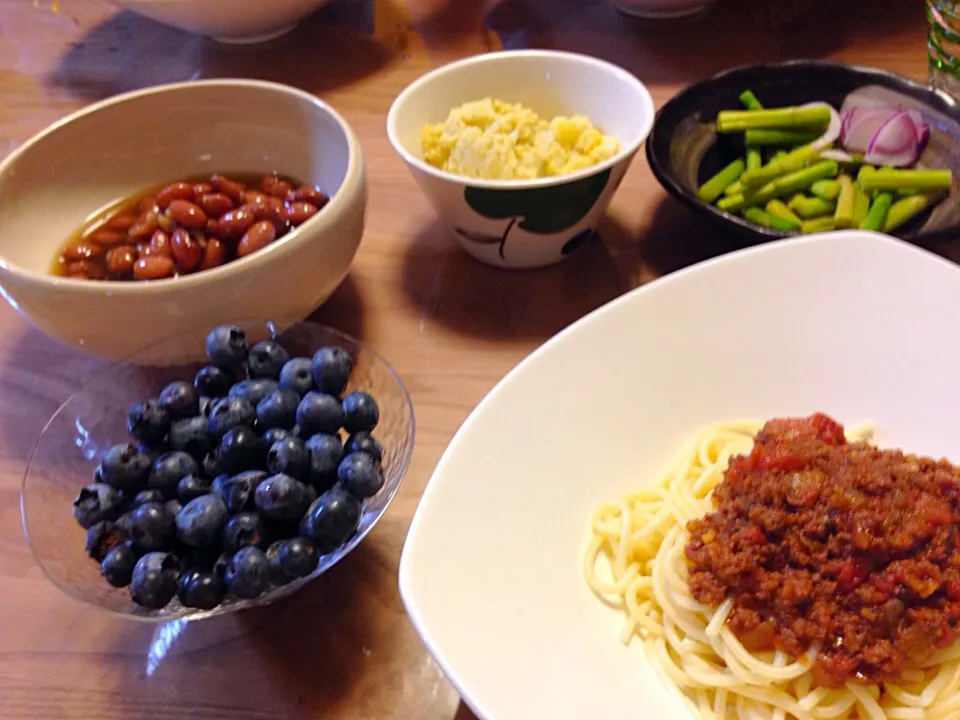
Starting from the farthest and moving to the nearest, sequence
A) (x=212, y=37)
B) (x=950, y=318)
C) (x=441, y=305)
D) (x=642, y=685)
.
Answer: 1. (x=212, y=37)
2. (x=441, y=305)
3. (x=950, y=318)
4. (x=642, y=685)

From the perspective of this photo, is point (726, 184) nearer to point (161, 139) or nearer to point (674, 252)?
point (674, 252)

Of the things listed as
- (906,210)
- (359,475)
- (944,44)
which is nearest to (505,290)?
(359,475)

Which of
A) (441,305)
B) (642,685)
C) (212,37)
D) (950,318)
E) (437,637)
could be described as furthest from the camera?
(212,37)

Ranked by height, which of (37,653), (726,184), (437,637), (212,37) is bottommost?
(37,653)

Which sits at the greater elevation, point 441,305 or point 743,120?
point 743,120

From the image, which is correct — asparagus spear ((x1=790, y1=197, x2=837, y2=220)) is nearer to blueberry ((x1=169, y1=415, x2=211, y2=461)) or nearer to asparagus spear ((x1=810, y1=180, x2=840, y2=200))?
asparagus spear ((x1=810, y1=180, x2=840, y2=200))

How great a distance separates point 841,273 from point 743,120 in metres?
0.45

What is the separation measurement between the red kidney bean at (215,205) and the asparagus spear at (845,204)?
941 mm

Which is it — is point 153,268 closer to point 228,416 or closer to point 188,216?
point 188,216

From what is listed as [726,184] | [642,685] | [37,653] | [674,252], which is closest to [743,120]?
[726,184]

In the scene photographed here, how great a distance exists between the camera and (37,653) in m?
0.83

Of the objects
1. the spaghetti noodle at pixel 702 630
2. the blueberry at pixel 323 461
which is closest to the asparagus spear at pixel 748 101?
the spaghetti noodle at pixel 702 630

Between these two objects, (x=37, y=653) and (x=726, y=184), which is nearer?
(x=37, y=653)

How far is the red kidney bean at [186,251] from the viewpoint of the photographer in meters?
1.06
